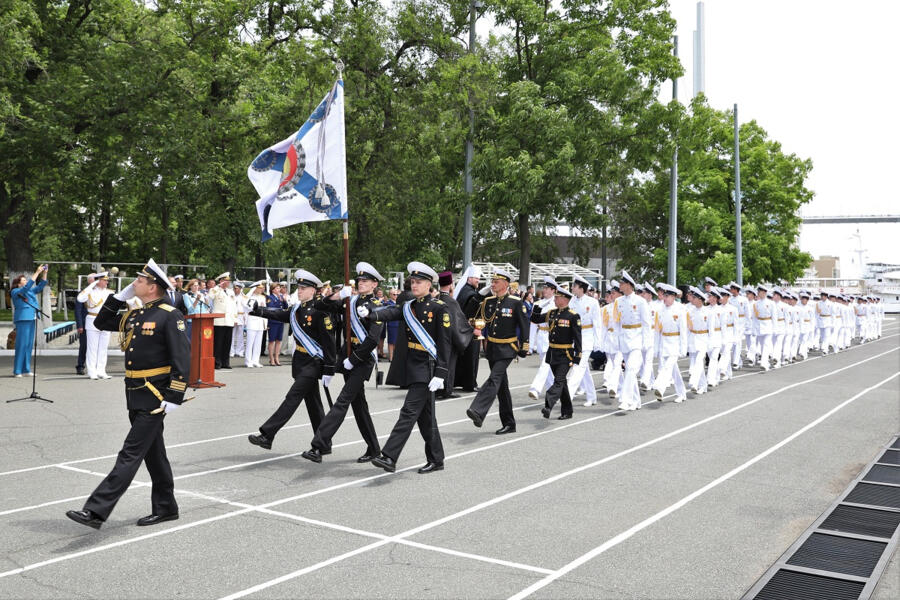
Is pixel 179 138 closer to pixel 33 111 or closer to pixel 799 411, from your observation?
pixel 33 111

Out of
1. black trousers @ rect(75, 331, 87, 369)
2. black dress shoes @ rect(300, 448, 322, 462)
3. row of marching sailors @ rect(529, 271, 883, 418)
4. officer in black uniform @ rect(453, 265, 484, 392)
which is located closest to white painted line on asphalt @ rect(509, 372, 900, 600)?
row of marching sailors @ rect(529, 271, 883, 418)

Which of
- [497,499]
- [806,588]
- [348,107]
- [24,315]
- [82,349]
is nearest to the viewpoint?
[806,588]

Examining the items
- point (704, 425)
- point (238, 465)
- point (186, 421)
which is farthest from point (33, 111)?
point (704, 425)

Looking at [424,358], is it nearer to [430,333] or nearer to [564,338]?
[430,333]

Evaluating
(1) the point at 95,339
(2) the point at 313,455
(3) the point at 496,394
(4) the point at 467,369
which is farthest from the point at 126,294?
(1) the point at 95,339

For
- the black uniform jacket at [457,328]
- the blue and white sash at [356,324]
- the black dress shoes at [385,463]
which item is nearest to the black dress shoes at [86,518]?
the black dress shoes at [385,463]

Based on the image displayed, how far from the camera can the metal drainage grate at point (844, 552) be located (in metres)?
5.31

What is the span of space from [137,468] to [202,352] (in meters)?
8.94

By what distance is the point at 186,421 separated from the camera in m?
11.0

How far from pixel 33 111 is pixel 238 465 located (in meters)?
14.3

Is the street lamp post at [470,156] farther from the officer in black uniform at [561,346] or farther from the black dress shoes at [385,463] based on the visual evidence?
the black dress shoes at [385,463]

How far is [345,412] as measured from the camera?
27.4 ft

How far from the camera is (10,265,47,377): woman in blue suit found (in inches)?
574

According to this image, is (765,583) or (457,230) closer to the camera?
(765,583)
